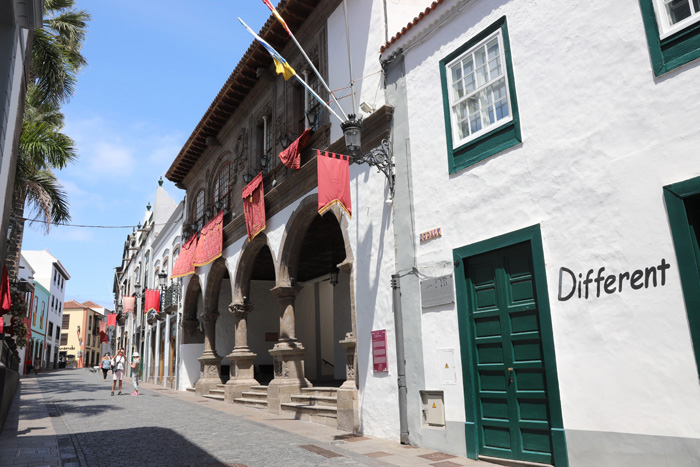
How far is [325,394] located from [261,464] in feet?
13.8

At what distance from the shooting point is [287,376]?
12.0 meters

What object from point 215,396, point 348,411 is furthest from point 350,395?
point 215,396

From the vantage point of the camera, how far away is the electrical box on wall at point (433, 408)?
730 centimetres

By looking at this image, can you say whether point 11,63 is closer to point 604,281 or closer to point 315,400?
point 604,281

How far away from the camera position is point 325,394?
10.7m

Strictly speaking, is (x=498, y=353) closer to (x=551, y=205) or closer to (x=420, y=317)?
(x=420, y=317)

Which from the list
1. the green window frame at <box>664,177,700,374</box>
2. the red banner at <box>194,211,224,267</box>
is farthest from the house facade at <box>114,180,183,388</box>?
the green window frame at <box>664,177,700,374</box>

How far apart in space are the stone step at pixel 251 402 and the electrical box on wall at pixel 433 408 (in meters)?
6.69

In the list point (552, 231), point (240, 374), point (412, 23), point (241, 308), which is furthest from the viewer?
point (240, 374)

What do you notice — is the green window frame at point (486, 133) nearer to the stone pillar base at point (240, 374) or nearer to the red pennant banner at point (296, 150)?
the red pennant banner at point (296, 150)


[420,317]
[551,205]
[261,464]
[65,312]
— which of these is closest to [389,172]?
[420,317]

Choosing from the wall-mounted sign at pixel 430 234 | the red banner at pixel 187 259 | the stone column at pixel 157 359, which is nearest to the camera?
the wall-mounted sign at pixel 430 234

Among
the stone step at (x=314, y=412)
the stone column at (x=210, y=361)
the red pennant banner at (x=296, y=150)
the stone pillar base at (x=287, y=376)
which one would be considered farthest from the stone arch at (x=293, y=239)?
the stone column at (x=210, y=361)

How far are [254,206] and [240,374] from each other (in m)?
4.84
